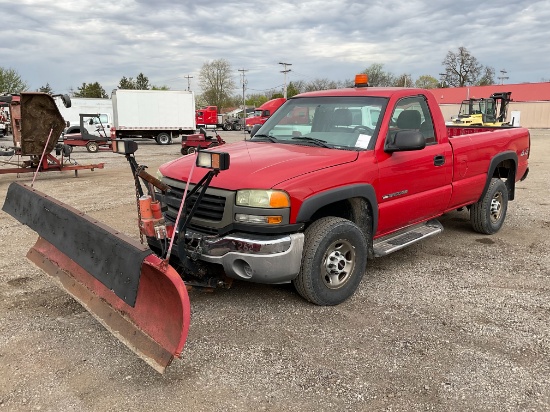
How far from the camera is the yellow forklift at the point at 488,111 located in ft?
92.1

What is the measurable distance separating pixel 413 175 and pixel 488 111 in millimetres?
27871

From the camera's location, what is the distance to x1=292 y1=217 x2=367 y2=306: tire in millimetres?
3754

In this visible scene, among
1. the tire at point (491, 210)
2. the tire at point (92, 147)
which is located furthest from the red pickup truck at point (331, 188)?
the tire at point (92, 147)

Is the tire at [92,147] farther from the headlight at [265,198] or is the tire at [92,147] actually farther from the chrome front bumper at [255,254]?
the headlight at [265,198]

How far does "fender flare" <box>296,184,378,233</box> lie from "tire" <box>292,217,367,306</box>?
204mm

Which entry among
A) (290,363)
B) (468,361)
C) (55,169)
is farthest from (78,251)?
(55,169)

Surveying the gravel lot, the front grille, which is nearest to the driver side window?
the gravel lot

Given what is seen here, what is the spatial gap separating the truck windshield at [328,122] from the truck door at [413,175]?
0.19 metres

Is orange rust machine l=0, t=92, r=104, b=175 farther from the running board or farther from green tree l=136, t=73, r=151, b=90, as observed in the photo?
green tree l=136, t=73, r=151, b=90

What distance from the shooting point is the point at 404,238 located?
188 inches

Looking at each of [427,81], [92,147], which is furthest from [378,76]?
[92,147]

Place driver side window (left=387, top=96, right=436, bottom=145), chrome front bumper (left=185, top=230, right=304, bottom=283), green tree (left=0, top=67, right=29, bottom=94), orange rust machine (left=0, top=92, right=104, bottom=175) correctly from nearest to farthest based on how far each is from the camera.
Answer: chrome front bumper (left=185, top=230, right=304, bottom=283), driver side window (left=387, top=96, right=436, bottom=145), orange rust machine (left=0, top=92, right=104, bottom=175), green tree (left=0, top=67, right=29, bottom=94)

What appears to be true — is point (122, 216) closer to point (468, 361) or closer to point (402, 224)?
point (402, 224)

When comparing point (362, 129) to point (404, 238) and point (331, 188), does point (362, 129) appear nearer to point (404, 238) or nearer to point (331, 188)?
point (331, 188)
